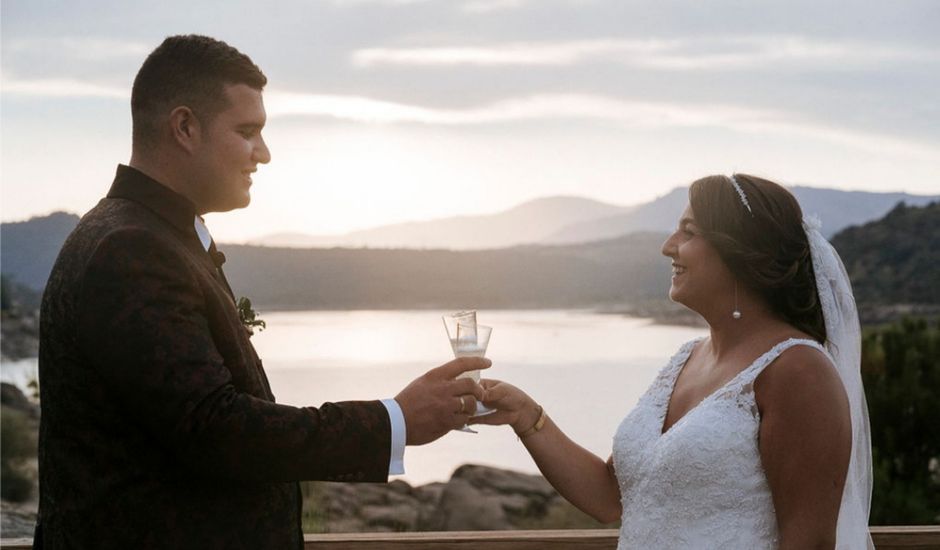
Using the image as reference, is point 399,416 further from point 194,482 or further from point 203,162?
point 203,162

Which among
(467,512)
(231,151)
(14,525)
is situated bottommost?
(467,512)

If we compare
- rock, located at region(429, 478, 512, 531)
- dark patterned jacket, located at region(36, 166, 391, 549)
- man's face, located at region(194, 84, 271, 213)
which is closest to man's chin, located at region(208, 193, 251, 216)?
man's face, located at region(194, 84, 271, 213)

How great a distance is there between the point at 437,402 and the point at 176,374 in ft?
2.33

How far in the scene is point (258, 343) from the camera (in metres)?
2.69

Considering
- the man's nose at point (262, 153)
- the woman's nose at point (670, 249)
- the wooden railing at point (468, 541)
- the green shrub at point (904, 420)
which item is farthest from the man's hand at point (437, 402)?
the green shrub at point (904, 420)

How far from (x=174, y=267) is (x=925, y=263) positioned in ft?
124

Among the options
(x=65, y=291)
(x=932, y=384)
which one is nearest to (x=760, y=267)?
(x=65, y=291)

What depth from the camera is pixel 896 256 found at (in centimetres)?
3759

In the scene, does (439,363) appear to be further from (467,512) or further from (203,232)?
(467,512)

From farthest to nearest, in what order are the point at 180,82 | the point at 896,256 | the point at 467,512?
the point at 896,256
the point at 467,512
the point at 180,82

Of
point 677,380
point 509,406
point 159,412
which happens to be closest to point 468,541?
point 509,406

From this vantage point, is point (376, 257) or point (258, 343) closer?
point (258, 343)

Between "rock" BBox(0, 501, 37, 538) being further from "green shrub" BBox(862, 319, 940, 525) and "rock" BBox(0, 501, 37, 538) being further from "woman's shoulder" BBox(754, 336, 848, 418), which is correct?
"green shrub" BBox(862, 319, 940, 525)

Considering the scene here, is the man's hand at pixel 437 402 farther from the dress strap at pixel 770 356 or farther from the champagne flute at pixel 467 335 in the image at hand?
the dress strap at pixel 770 356
